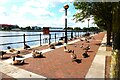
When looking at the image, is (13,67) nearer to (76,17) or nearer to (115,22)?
(115,22)

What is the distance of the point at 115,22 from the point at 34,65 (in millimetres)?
5498

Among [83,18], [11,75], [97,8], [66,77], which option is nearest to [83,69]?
[66,77]

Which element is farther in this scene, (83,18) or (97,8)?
(83,18)

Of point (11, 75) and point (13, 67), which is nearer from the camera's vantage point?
point (11, 75)

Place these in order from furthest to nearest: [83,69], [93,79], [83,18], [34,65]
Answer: [83,18] < [34,65] < [83,69] < [93,79]

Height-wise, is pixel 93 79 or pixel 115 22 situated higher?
pixel 115 22

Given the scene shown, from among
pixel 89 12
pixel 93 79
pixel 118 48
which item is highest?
pixel 89 12

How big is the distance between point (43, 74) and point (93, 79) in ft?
5.84

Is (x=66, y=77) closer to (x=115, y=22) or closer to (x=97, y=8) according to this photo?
(x=115, y=22)

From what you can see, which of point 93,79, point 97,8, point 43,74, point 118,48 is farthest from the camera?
point 97,8

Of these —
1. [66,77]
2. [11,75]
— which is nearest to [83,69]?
[66,77]

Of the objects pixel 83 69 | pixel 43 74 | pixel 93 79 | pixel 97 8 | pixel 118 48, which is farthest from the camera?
pixel 97 8

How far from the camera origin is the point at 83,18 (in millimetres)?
22828

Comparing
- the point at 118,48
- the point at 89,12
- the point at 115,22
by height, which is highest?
the point at 89,12
